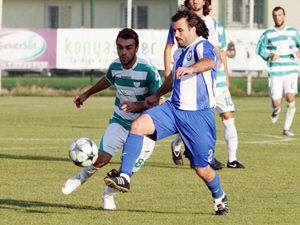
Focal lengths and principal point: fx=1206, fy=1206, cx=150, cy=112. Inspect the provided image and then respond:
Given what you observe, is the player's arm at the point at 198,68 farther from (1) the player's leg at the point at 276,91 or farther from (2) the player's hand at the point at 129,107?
(1) the player's leg at the point at 276,91

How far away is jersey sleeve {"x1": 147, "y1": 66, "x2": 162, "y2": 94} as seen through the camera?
449 inches

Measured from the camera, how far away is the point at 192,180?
527 inches

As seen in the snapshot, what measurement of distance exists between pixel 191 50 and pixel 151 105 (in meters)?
0.87

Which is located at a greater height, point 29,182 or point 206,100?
point 206,100

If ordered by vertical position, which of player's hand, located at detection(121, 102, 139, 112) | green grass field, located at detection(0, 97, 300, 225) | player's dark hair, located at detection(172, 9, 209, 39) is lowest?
green grass field, located at detection(0, 97, 300, 225)

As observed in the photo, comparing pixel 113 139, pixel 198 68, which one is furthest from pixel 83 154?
pixel 198 68

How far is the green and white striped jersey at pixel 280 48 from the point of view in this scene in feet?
68.2

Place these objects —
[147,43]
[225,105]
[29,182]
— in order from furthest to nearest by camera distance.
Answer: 1. [147,43]
2. [225,105]
3. [29,182]

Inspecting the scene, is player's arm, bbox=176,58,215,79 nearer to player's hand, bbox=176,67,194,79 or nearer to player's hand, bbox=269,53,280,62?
player's hand, bbox=176,67,194,79

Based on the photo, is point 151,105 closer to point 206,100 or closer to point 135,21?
point 206,100

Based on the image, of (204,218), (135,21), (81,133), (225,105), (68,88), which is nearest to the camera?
(204,218)

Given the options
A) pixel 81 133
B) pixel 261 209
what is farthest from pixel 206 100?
pixel 81 133

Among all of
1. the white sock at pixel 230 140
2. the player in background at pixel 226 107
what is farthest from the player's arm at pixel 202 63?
the white sock at pixel 230 140

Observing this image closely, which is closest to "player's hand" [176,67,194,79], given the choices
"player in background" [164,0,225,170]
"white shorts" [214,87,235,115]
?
"player in background" [164,0,225,170]
